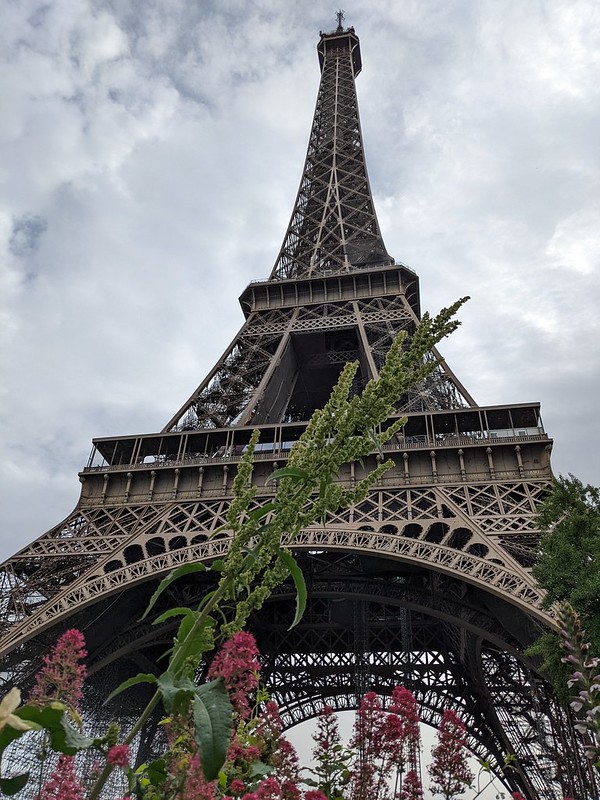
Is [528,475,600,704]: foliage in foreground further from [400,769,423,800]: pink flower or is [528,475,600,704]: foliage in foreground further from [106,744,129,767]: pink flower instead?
[106,744,129,767]: pink flower

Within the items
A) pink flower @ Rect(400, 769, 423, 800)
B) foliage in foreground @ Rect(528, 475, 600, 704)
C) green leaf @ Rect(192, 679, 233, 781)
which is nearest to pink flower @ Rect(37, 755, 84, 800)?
green leaf @ Rect(192, 679, 233, 781)

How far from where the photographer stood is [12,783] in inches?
91.5

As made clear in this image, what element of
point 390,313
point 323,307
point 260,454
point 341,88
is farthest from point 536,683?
point 341,88

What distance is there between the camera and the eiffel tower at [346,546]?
18797mm

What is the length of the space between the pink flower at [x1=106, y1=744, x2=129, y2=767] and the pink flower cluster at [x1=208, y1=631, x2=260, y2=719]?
0.50m

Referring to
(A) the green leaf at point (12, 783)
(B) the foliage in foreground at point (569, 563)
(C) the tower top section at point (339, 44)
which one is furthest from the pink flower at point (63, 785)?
(C) the tower top section at point (339, 44)

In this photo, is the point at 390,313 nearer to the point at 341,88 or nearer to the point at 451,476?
the point at 451,476

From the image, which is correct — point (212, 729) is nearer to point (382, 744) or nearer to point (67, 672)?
point (67, 672)

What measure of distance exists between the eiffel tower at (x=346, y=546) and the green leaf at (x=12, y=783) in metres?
12.0

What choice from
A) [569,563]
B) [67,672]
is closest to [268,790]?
[67,672]

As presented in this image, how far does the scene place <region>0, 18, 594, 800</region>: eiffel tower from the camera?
18797 mm

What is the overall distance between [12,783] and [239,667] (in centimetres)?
103

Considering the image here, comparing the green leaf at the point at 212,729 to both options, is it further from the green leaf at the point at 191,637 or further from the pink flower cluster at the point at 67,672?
the pink flower cluster at the point at 67,672

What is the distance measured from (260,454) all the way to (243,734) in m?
20.2
